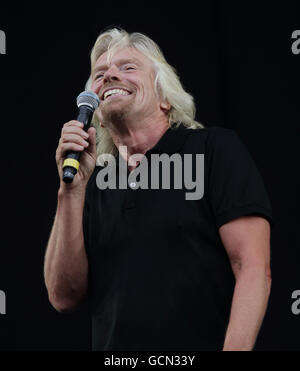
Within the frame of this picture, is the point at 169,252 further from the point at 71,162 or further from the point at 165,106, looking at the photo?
the point at 165,106

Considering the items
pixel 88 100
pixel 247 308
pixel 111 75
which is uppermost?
pixel 111 75

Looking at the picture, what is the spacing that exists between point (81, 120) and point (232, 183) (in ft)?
1.31

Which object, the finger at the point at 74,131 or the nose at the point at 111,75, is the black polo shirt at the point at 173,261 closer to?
the finger at the point at 74,131

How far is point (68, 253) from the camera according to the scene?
A: 1.71 m

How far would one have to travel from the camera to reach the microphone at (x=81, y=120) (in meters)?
1.46

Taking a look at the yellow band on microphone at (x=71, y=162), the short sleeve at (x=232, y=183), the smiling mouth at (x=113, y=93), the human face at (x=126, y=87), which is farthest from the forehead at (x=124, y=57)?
the yellow band on microphone at (x=71, y=162)

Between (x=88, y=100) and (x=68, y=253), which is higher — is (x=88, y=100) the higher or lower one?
the higher one

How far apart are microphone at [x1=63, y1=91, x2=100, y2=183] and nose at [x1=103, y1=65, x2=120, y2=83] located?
0.26 meters

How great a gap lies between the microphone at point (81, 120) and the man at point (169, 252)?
31mm

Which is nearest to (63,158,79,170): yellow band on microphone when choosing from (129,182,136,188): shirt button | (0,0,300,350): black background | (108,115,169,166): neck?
(129,182,136,188): shirt button

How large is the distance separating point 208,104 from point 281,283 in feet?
2.53

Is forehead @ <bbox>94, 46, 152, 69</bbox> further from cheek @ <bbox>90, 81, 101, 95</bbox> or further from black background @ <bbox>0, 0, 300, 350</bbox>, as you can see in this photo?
black background @ <bbox>0, 0, 300, 350</bbox>

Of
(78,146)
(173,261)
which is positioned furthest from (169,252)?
(78,146)
